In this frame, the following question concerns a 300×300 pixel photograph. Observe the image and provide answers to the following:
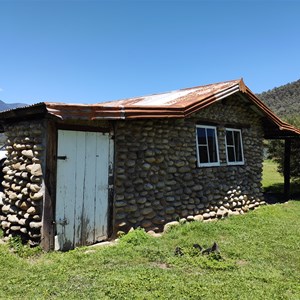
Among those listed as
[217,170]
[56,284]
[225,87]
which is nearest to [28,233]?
[56,284]

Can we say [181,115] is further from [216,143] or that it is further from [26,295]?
[26,295]

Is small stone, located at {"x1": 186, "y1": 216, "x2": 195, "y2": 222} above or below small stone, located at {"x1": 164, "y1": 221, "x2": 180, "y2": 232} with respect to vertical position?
above

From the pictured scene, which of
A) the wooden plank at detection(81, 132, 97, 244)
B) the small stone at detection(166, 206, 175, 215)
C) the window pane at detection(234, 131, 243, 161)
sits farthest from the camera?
the window pane at detection(234, 131, 243, 161)

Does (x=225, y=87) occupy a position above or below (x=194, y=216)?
above

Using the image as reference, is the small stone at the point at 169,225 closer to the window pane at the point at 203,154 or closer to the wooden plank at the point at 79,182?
the window pane at the point at 203,154

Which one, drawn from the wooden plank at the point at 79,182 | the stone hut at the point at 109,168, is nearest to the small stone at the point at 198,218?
the stone hut at the point at 109,168

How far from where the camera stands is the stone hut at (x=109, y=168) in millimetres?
5816

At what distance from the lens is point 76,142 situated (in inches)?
243

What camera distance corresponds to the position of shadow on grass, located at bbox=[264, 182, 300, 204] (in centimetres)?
1295

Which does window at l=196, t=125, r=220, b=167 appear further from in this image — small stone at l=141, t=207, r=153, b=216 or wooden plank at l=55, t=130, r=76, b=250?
wooden plank at l=55, t=130, r=76, b=250

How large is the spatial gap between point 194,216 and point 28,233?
430 centimetres

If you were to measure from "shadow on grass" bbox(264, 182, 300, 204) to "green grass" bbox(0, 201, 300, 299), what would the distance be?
6.12 meters

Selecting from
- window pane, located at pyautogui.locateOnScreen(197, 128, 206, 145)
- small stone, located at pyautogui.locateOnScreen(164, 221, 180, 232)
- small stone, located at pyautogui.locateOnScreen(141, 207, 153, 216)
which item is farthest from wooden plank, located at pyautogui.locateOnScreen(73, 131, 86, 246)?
window pane, located at pyautogui.locateOnScreen(197, 128, 206, 145)

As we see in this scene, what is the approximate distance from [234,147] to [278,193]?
6271mm
